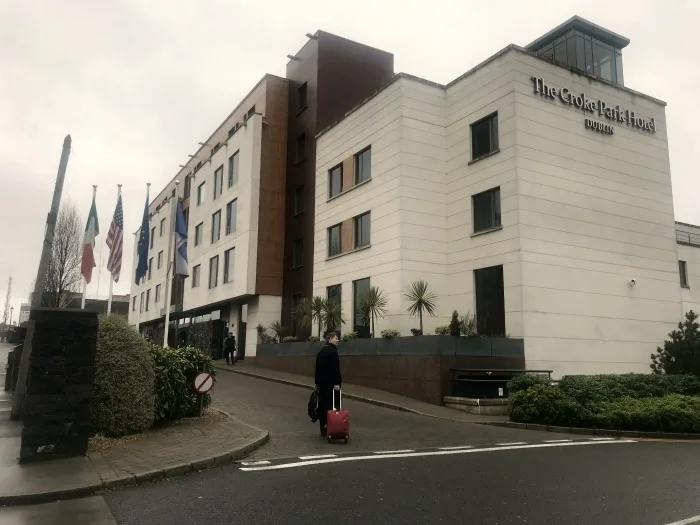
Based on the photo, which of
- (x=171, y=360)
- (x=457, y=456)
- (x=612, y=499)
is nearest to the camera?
(x=612, y=499)

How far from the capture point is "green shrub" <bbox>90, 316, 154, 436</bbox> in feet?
29.1

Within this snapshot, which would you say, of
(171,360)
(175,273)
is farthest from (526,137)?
(171,360)

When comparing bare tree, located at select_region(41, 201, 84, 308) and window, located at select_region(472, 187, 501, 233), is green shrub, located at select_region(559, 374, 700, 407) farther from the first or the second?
bare tree, located at select_region(41, 201, 84, 308)

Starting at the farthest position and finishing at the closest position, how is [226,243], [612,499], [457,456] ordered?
1. [226,243]
2. [457,456]
3. [612,499]

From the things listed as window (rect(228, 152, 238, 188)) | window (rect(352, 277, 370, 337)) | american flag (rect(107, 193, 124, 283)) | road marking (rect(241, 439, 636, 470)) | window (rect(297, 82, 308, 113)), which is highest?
window (rect(297, 82, 308, 113))

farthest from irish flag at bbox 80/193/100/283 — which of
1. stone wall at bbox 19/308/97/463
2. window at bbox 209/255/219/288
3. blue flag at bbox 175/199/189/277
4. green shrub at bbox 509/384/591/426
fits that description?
window at bbox 209/255/219/288

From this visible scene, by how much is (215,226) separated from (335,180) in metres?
12.4

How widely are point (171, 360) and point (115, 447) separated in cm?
264

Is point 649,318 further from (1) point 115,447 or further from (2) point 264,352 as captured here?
(1) point 115,447

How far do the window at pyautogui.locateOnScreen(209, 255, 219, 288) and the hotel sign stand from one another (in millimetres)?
21707

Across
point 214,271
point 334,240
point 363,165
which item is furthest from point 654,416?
point 214,271

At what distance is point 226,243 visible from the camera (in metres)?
33.8

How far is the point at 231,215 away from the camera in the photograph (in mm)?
34312

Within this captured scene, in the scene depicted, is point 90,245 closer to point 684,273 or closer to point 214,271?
point 214,271
